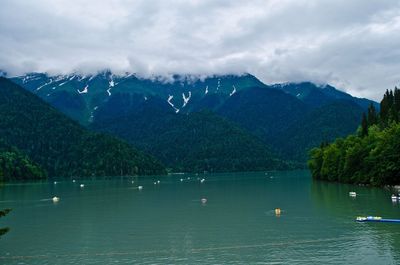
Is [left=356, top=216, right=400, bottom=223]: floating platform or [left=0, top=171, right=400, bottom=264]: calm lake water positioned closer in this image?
[left=0, top=171, right=400, bottom=264]: calm lake water

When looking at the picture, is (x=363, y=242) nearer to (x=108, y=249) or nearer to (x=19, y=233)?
(x=108, y=249)

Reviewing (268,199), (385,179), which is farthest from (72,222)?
(385,179)

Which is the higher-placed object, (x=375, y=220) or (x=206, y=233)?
(x=375, y=220)

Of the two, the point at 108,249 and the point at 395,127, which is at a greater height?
the point at 395,127

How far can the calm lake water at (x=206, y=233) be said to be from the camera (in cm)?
6900

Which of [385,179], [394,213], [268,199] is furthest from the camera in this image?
[385,179]

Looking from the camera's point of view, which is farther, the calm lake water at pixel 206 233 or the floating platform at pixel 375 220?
the floating platform at pixel 375 220

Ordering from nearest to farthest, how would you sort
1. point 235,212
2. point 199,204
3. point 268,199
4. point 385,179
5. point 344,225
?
point 344,225 < point 235,212 < point 199,204 < point 268,199 < point 385,179

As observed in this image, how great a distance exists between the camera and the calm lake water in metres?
69.0

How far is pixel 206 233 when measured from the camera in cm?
8938

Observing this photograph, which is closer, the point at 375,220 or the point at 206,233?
the point at 206,233

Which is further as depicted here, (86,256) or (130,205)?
(130,205)

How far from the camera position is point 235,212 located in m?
121

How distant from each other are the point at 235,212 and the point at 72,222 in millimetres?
37836
